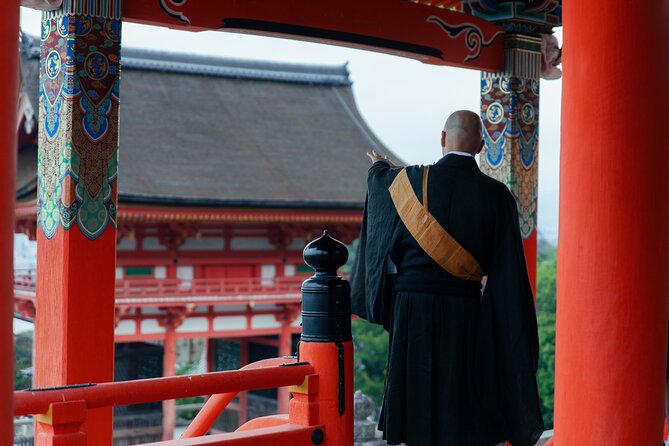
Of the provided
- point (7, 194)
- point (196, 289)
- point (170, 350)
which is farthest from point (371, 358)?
point (7, 194)

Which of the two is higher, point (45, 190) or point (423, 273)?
point (45, 190)

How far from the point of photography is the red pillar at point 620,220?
206 centimetres

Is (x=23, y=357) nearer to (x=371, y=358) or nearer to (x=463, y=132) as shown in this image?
(x=371, y=358)

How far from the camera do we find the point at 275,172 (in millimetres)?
13875

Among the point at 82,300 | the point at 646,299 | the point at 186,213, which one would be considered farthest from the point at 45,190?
the point at 186,213

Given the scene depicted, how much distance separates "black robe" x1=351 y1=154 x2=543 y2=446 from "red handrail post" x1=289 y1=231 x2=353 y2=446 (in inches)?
5.7

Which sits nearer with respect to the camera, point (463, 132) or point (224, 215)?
point (463, 132)

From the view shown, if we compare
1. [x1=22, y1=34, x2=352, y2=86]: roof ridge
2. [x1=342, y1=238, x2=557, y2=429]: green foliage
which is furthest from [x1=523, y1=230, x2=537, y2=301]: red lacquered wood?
[x1=342, y1=238, x2=557, y2=429]: green foliage

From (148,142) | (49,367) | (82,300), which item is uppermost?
(148,142)

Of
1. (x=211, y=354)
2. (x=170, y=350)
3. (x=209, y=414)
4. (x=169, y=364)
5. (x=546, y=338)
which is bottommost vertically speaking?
(x=546, y=338)

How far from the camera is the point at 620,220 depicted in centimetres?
206

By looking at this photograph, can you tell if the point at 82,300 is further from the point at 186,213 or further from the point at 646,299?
the point at 186,213

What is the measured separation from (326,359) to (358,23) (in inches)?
77.5

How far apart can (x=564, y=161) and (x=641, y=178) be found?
18 cm
